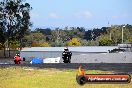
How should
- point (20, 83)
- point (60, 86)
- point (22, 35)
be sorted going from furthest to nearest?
1. point (22, 35)
2. point (20, 83)
3. point (60, 86)

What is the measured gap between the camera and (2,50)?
94188 millimetres

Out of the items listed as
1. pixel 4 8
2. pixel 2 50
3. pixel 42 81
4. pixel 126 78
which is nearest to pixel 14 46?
pixel 2 50

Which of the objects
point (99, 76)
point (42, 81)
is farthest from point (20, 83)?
point (99, 76)

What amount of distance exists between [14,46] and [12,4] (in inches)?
517

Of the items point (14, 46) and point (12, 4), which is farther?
point (14, 46)

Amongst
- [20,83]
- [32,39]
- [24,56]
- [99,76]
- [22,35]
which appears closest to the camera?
[99,76]

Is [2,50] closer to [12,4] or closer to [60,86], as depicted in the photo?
[12,4]

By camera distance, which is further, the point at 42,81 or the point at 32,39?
the point at 32,39

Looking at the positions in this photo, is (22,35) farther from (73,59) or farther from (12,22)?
(73,59)

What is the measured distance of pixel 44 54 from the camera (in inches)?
3258

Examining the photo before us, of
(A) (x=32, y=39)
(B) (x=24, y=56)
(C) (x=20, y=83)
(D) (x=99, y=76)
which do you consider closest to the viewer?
(D) (x=99, y=76)

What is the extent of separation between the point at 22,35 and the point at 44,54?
9.43 m

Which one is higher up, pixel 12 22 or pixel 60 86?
pixel 12 22

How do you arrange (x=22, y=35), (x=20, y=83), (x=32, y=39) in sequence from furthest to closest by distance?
(x=32, y=39) → (x=22, y=35) → (x=20, y=83)
